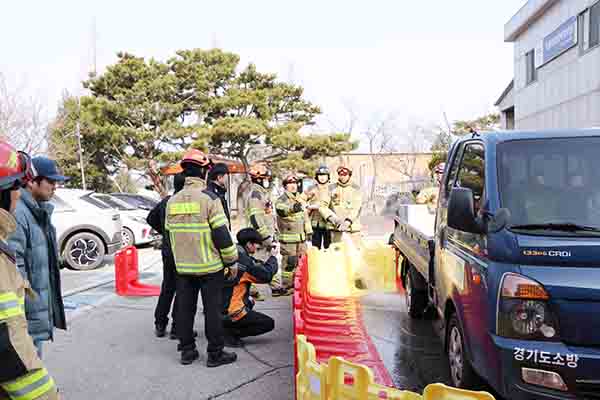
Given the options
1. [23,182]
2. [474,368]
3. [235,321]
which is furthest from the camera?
[235,321]

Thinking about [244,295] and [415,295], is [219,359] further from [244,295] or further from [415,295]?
→ [415,295]

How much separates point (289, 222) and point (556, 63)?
1765 centimetres

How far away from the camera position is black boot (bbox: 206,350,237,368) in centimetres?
501

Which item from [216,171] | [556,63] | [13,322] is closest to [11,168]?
[13,322]

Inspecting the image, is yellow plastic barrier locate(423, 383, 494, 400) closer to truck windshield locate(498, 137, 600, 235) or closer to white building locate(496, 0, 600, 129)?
truck windshield locate(498, 137, 600, 235)

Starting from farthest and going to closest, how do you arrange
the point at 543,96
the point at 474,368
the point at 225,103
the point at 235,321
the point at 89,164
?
1. the point at 89,164
2. the point at 225,103
3. the point at 543,96
4. the point at 235,321
5. the point at 474,368

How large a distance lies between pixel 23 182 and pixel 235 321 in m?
3.46

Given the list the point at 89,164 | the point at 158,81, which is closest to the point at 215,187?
the point at 158,81

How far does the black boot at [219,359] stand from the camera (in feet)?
16.4

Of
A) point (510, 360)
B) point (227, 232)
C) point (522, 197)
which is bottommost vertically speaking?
point (510, 360)

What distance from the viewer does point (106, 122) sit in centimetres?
2505

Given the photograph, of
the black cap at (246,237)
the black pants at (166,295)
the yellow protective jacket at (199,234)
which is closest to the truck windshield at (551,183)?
the yellow protective jacket at (199,234)

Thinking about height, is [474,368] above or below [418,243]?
below

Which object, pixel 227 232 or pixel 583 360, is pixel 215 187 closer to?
pixel 227 232
